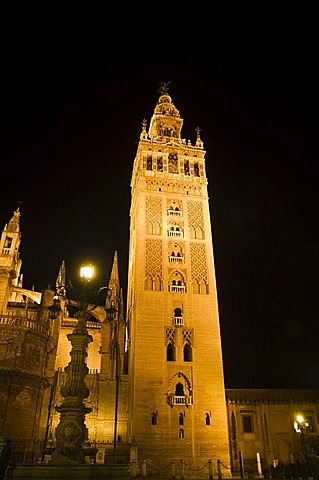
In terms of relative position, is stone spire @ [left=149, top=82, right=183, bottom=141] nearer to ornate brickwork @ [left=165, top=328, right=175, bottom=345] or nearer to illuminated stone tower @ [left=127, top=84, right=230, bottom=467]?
illuminated stone tower @ [left=127, top=84, right=230, bottom=467]

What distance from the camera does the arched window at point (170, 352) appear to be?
28.4 meters

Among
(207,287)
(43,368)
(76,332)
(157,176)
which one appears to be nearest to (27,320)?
(43,368)

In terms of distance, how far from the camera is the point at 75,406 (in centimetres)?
1199

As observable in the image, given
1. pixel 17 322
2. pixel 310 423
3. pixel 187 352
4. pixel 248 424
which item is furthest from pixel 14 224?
pixel 310 423

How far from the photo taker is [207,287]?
31.4 metres

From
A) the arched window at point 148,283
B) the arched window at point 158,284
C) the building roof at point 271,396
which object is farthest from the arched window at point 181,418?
the arched window at point 148,283

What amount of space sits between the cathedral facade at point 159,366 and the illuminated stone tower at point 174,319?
0.08 metres

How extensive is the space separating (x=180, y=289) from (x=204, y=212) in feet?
26.7

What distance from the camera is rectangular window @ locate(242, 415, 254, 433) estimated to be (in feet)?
103

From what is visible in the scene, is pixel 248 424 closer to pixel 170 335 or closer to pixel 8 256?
pixel 170 335

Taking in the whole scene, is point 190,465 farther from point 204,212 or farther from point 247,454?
point 204,212

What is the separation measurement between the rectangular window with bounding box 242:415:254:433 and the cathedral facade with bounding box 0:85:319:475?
8 cm

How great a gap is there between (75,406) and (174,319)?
58.6 feet

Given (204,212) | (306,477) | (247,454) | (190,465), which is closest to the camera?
(306,477)
